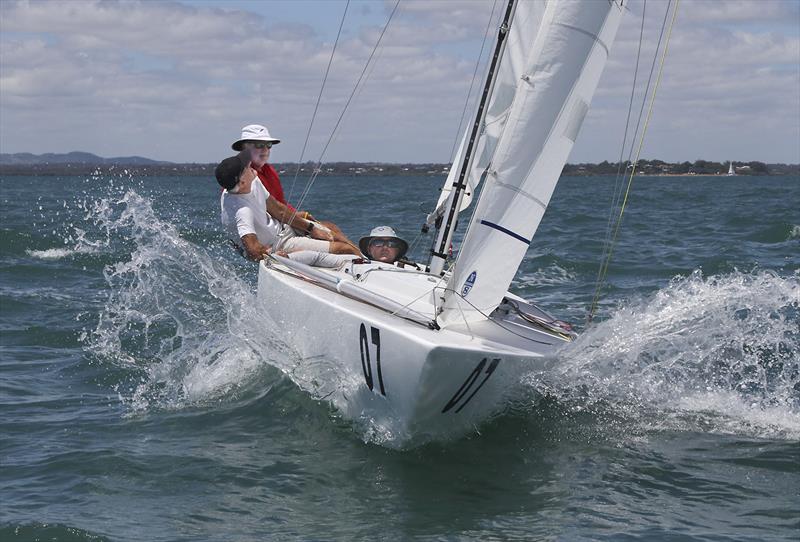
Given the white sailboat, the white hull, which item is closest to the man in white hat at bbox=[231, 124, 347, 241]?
the white hull

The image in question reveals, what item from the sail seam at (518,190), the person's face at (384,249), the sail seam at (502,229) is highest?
the sail seam at (518,190)

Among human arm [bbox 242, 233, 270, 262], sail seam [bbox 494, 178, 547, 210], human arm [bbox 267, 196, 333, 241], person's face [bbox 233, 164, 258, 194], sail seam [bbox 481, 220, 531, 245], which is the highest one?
sail seam [bbox 494, 178, 547, 210]

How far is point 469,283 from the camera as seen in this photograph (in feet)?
19.1

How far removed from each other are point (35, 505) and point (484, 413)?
8.26 ft

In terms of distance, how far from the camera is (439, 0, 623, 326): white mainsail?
581cm

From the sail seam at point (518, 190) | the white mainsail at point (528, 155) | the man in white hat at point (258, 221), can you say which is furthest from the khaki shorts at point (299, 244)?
the sail seam at point (518, 190)

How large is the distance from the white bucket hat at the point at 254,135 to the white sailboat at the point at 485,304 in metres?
1.89

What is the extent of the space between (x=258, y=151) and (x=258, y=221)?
1.76 ft

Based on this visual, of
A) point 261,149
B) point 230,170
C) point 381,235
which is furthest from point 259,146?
point 381,235

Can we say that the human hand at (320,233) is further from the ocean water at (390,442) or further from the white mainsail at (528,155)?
the white mainsail at (528,155)

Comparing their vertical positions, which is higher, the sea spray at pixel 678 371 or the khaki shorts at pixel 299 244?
the khaki shorts at pixel 299 244

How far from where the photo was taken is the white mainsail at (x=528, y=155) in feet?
19.1

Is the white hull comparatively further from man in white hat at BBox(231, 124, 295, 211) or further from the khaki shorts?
man in white hat at BBox(231, 124, 295, 211)

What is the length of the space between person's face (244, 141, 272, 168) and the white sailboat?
185 cm
